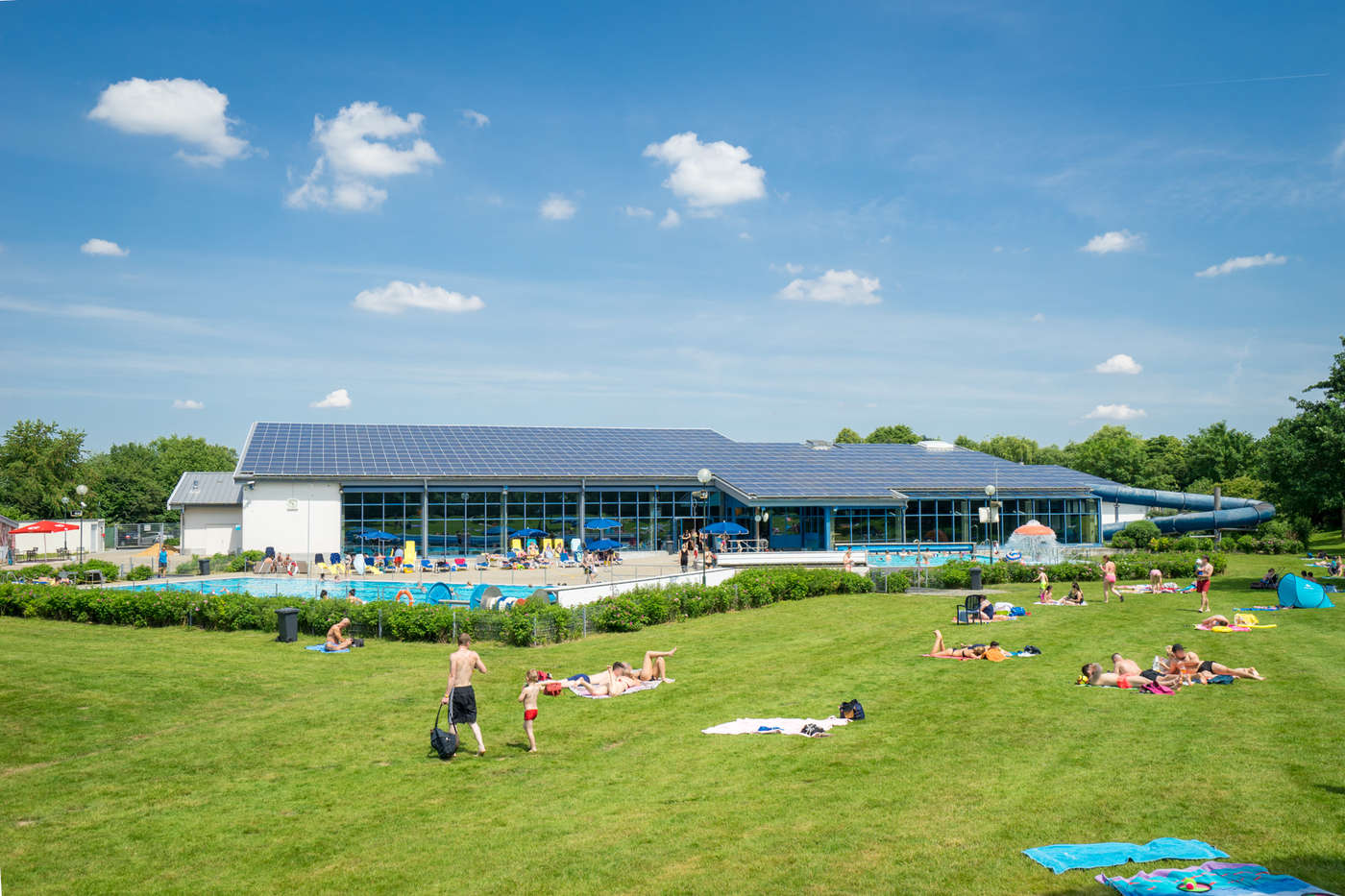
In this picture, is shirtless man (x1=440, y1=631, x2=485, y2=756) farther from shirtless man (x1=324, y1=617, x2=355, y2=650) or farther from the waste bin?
the waste bin

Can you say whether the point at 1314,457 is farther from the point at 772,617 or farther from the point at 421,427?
the point at 421,427

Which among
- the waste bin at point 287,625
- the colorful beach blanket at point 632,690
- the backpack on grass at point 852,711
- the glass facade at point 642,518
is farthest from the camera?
the glass facade at point 642,518

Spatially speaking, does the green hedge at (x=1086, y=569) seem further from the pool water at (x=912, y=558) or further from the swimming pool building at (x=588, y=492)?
the swimming pool building at (x=588, y=492)

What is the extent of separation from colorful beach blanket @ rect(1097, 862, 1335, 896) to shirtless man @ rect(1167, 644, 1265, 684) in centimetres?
1055

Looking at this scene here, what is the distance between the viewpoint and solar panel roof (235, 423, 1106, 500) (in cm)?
5153

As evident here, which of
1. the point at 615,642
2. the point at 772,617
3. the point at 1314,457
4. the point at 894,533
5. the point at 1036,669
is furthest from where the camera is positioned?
the point at 894,533

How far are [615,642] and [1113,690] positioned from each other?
510 inches

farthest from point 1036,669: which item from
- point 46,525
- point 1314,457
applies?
point 46,525

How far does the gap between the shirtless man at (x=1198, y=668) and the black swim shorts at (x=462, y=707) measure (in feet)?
44.3

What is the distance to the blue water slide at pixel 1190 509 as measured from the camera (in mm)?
62500

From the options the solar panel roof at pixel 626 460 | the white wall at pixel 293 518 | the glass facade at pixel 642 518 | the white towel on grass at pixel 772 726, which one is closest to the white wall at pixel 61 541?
the solar panel roof at pixel 626 460

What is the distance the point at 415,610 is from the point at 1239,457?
80.8 meters

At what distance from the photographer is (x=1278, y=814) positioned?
1042 centimetres


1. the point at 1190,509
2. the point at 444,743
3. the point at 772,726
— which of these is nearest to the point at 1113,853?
the point at 772,726
